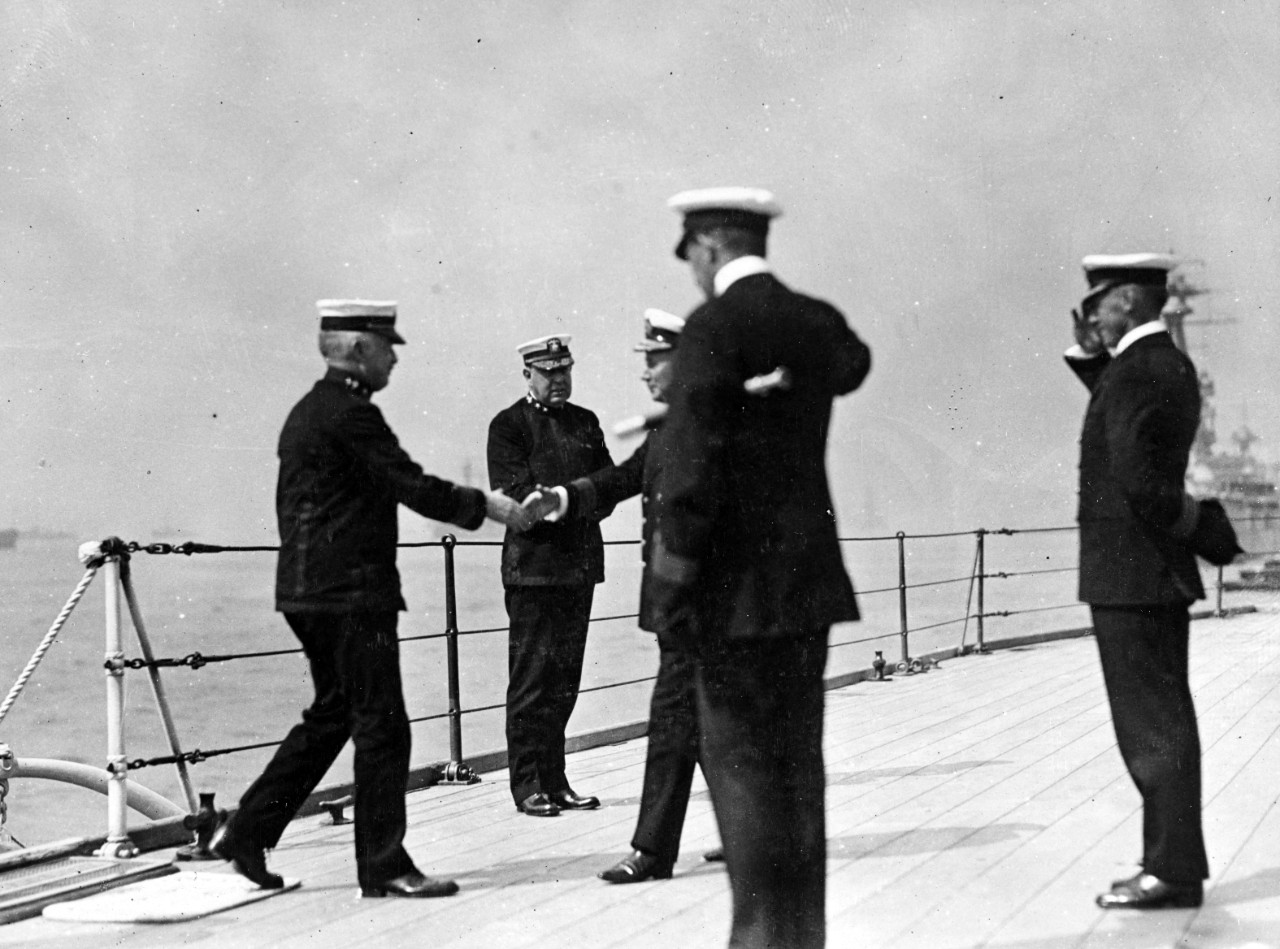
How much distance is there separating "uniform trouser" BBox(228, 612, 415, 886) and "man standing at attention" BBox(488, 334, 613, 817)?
1.13 meters

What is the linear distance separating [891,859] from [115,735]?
2.28 metres

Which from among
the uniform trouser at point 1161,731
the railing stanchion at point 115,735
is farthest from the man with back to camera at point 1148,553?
the railing stanchion at point 115,735

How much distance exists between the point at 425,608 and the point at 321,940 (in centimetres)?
11125

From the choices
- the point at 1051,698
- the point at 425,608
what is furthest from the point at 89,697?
the point at 1051,698

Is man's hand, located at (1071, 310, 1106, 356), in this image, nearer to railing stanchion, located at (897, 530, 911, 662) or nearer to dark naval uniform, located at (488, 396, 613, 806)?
dark naval uniform, located at (488, 396, 613, 806)

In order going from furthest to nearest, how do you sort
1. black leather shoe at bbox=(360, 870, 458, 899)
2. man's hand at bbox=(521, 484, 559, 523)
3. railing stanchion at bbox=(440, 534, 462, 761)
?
railing stanchion at bbox=(440, 534, 462, 761) → man's hand at bbox=(521, 484, 559, 523) → black leather shoe at bbox=(360, 870, 458, 899)

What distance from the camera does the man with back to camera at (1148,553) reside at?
3236 mm

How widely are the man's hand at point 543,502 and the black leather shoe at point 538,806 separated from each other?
1087mm

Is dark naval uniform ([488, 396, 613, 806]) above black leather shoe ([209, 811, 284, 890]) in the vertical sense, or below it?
above

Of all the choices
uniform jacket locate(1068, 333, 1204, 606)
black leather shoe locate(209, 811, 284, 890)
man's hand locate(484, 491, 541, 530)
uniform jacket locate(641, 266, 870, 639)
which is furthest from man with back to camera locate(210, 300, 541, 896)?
uniform jacket locate(1068, 333, 1204, 606)

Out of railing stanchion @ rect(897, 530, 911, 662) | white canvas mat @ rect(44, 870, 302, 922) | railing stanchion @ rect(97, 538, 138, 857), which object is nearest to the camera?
white canvas mat @ rect(44, 870, 302, 922)

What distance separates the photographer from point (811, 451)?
2670 mm

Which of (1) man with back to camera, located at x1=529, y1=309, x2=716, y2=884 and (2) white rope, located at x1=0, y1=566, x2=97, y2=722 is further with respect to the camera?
(2) white rope, located at x1=0, y1=566, x2=97, y2=722

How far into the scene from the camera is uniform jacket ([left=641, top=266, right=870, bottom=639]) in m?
2.55
